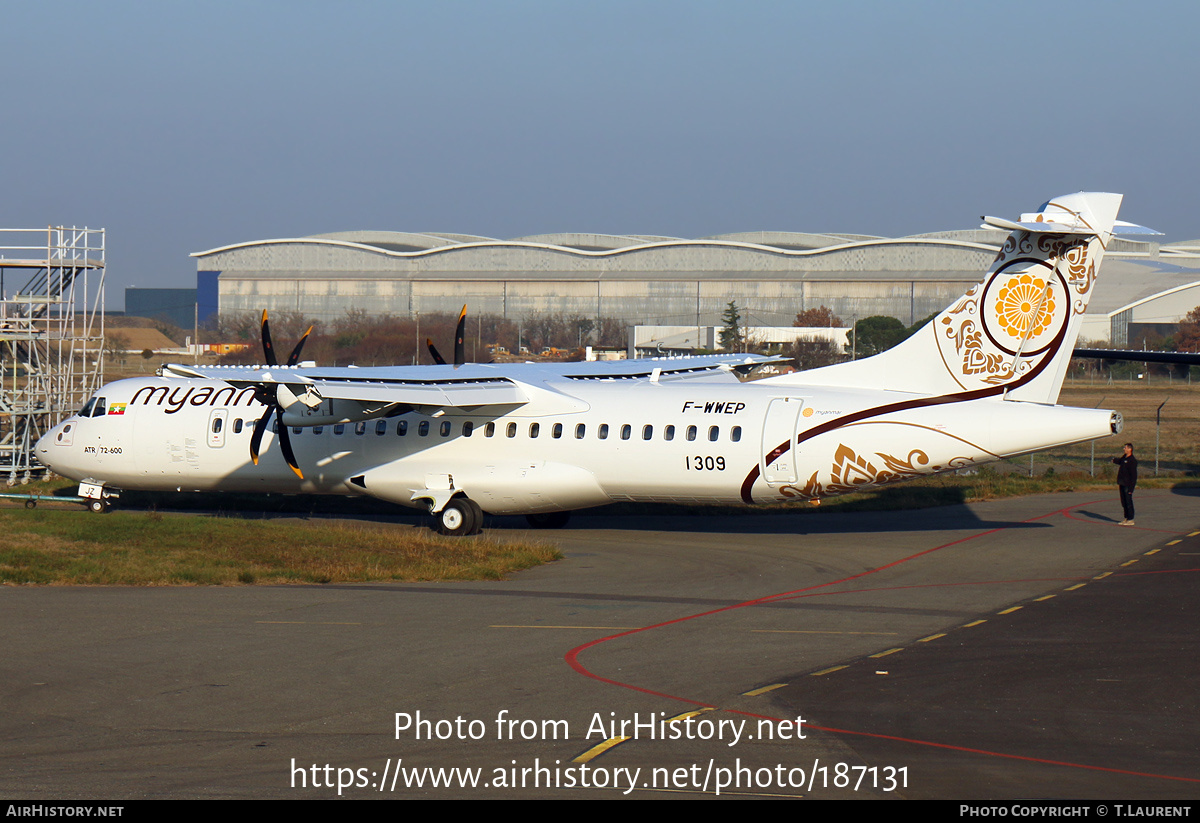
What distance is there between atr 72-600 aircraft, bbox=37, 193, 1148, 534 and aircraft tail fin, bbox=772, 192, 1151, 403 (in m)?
0.03

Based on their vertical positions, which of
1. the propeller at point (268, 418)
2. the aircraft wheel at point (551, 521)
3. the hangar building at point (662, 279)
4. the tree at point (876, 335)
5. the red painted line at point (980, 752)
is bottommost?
the aircraft wheel at point (551, 521)

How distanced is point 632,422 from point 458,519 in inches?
177

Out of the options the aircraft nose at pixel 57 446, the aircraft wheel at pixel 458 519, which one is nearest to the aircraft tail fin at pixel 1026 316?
the aircraft wheel at pixel 458 519

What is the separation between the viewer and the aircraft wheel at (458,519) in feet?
85.0

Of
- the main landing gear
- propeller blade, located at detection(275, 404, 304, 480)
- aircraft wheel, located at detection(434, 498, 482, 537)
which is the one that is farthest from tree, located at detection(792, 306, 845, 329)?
propeller blade, located at detection(275, 404, 304, 480)

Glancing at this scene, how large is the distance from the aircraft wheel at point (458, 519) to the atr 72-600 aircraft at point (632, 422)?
0.04 meters

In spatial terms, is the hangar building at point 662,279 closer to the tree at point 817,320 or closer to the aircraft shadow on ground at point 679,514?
the tree at point 817,320

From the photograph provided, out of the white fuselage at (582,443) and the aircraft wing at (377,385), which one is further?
the aircraft wing at (377,385)

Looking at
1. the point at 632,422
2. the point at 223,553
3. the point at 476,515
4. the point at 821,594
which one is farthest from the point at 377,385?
the point at 821,594

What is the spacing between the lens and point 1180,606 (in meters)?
17.4

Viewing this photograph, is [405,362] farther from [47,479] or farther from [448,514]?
[448,514]

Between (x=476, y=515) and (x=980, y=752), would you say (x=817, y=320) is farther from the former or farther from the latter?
(x=980, y=752)

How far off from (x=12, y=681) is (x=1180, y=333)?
345 feet

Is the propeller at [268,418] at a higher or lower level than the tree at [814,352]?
lower
